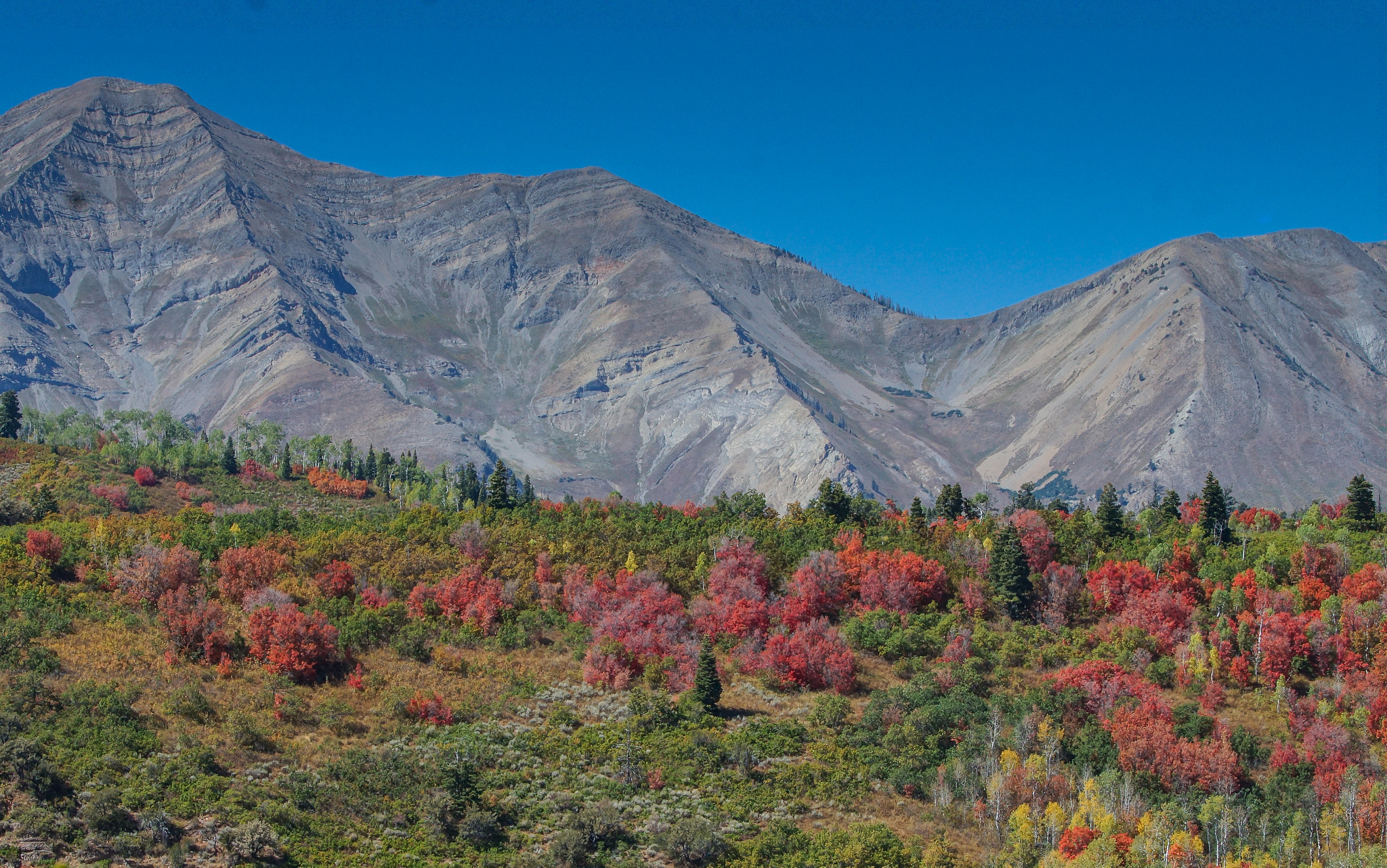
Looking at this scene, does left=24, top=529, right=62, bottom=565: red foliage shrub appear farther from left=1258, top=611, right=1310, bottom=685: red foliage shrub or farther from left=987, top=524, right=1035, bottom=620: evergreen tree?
left=1258, top=611, right=1310, bottom=685: red foliage shrub

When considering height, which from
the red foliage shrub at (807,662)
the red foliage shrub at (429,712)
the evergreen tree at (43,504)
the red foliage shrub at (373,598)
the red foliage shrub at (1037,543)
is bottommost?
the red foliage shrub at (429,712)

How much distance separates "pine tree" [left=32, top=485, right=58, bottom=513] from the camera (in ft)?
317

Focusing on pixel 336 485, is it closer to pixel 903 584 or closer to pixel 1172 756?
pixel 903 584

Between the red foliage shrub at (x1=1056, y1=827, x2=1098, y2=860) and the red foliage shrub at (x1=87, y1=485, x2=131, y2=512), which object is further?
the red foliage shrub at (x1=87, y1=485, x2=131, y2=512)

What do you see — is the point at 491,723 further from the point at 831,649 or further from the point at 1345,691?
the point at 1345,691

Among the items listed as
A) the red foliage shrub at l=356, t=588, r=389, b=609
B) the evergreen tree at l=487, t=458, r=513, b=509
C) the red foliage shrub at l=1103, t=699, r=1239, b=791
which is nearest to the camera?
the red foliage shrub at l=1103, t=699, r=1239, b=791

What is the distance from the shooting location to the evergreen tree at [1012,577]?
273 feet

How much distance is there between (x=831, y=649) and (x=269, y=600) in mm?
37413

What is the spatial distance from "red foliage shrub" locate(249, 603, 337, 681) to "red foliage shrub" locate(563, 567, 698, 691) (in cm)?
1612

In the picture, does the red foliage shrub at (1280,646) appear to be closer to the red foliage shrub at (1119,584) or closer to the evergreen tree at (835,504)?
the red foliage shrub at (1119,584)

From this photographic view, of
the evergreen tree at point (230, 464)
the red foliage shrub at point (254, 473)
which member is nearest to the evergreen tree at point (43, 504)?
the red foliage shrub at point (254, 473)

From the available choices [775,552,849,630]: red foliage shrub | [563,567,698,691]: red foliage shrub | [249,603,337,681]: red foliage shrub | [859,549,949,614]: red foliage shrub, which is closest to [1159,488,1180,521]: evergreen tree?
[859,549,949,614]: red foliage shrub

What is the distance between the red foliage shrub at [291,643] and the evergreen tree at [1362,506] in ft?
282

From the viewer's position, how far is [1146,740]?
196ft
